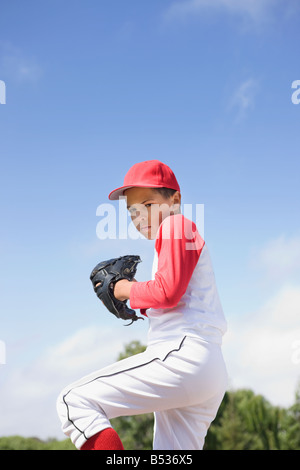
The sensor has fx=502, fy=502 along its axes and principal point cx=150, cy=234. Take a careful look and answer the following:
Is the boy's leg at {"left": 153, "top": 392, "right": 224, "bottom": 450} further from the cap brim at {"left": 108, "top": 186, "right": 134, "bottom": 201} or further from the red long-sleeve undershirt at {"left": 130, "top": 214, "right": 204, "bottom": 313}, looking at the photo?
the cap brim at {"left": 108, "top": 186, "right": 134, "bottom": 201}

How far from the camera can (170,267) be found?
3.40 metres

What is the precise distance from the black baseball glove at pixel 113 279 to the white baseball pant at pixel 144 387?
0.39 m

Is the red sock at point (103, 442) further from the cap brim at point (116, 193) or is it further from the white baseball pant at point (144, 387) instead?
the cap brim at point (116, 193)

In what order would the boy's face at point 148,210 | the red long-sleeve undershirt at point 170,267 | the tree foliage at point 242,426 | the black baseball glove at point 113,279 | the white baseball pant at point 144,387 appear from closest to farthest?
the white baseball pant at point 144,387, the red long-sleeve undershirt at point 170,267, the black baseball glove at point 113,279, the boy's face at point 148,210, the tree foliage at point 242,426

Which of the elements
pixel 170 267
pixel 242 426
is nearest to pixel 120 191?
pixel 170 267

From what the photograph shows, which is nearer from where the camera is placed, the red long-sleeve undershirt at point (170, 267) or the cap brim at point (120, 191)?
the red long-sleeve undershirt at point (170, 267)

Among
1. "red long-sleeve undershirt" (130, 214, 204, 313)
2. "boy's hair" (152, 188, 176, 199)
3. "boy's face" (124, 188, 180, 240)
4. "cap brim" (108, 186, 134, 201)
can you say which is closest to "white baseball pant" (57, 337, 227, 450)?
"red long-sleeve undershirt" (130, 214, 204, 313)

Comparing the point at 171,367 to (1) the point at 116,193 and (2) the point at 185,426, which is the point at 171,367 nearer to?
(2) the point at 185,426

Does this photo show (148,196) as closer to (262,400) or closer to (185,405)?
(185,405)

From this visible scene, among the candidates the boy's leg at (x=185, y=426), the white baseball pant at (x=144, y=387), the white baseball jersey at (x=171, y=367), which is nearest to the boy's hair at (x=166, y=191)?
the white baseball jersey at (x=171, y=367)

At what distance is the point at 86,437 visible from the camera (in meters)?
3.15

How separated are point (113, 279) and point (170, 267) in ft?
1.76

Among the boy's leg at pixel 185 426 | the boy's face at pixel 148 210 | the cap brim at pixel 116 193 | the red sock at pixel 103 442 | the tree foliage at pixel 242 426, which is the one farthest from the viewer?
the tree foliage at pixel 242 426

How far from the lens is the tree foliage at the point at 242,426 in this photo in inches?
1332
